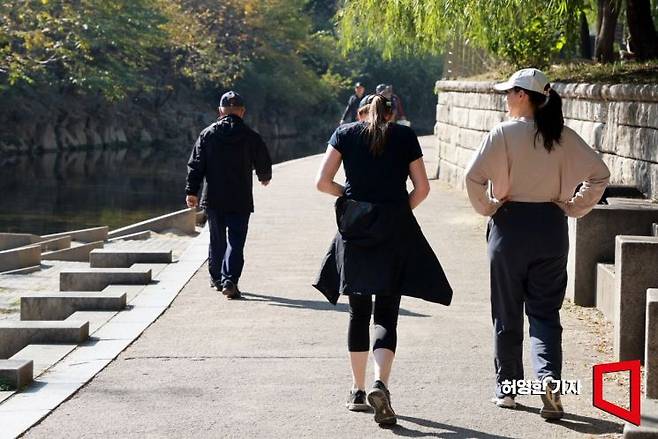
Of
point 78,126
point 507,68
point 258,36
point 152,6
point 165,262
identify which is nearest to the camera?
point 165,262

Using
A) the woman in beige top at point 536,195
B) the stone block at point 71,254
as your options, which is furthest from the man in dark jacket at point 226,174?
the stone block at point 71,254

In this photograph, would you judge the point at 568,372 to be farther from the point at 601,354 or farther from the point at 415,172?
the point at 415,172

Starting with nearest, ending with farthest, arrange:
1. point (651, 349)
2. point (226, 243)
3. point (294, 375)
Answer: point (651, 349), point (294, 375), point (226, 243)

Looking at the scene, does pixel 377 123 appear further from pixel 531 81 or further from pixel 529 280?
pixel 529 280

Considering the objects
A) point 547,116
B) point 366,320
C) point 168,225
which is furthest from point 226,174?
point 168,225

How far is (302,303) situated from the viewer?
10.1 metres

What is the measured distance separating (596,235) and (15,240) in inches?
403

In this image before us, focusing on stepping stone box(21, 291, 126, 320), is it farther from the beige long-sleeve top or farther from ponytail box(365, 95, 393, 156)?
the beige long-sleeve top

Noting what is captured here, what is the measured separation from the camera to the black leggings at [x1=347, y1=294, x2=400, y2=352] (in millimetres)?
6602

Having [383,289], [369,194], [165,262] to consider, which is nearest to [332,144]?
[369,194]

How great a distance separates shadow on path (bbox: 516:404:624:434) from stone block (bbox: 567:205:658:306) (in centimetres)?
323

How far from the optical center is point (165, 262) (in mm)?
12633

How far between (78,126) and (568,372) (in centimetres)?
4970

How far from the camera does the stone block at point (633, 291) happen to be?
24.9 ft
